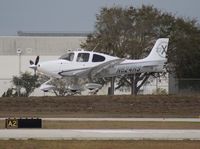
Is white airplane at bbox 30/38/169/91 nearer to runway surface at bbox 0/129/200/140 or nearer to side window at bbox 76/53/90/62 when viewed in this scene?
side window at bbox 76/53/90/62

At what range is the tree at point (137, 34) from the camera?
203 feet

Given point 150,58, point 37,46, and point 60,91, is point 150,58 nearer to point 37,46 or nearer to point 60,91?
point 60,91

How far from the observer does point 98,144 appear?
58.1 feet

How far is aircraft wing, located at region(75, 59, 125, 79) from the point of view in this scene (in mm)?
43709

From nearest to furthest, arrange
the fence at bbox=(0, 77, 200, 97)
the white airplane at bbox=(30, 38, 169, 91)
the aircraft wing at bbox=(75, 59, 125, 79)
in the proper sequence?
the white airplane at bbox=(30, 38, 169, 91), the aircraft wing at bbox=(75, 59, 125, 79), the fence at bbox=(0, 77, 200, 97)

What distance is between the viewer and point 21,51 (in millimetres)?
80500

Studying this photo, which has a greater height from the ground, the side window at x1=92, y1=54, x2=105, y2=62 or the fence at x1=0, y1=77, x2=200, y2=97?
the side window at x1=92, y1=54, x2=105, y2=62

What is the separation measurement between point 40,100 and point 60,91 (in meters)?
9.44

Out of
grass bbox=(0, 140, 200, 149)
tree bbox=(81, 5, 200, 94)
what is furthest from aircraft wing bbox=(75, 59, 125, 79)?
grass bbox=(0, 140, 200, 149)

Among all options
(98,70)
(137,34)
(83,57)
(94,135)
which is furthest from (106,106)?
(137,34)

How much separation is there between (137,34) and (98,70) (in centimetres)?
1894

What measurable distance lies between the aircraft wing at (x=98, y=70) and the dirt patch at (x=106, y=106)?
363 centimetres

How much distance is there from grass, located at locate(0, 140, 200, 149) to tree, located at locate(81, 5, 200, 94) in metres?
41.1

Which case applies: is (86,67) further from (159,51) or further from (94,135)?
(94,135)
